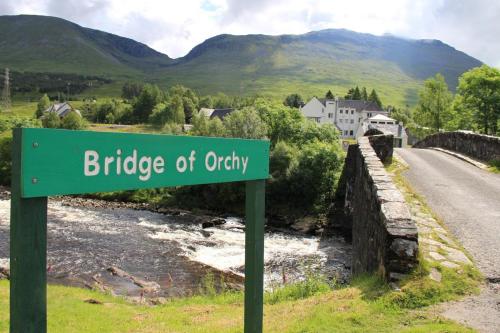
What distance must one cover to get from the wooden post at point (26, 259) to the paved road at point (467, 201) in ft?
17.7

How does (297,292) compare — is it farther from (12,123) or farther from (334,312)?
(12,123)

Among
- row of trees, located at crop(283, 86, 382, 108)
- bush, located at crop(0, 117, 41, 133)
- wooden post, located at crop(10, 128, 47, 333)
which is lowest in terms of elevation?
wooden post, located at crop(10, 128, 47, 333)

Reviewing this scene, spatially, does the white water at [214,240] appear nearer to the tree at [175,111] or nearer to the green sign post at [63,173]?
the green sign post at [63,173]

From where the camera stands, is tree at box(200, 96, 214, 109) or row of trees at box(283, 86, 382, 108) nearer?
row of trees at box(283, 86, 382, 108)

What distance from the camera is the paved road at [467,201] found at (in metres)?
6.73

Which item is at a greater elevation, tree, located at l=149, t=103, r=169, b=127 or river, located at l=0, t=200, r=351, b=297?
tree, located at l=149, t=103, r=169, b=127

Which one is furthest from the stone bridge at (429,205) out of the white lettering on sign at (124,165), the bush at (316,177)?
the bush at (316,177)

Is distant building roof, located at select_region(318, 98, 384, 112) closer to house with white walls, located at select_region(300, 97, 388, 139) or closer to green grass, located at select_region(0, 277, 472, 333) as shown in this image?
house with white walls, located at select_region(300, 97, 388, 139)

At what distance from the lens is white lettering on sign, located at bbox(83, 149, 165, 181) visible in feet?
8.11

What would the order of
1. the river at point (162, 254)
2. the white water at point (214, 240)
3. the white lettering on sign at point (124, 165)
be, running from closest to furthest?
1. the white lettering on sign at point (124, 165)
2. the river at point (162, 254)
3. the white water at point (214, 240)

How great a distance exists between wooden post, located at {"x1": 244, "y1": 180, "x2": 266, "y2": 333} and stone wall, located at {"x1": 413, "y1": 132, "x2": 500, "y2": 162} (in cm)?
1506

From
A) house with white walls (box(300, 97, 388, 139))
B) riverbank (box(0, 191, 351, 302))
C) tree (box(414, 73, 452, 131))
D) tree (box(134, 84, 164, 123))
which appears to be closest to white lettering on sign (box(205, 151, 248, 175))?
riverbank (box(0, 191, 351, 302))

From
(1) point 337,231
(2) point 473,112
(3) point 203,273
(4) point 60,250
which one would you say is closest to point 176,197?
(1) point 337,231

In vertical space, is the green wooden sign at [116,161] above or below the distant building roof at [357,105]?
below
